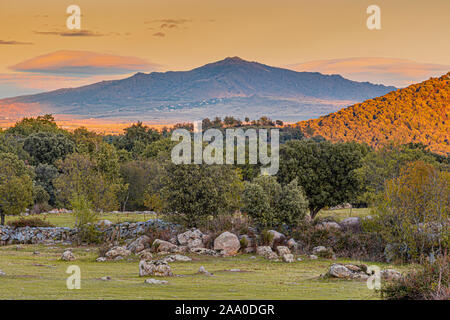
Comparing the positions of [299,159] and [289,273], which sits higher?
[299,159]

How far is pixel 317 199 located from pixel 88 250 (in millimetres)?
27216

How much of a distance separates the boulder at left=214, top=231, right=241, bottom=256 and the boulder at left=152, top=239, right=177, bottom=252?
3517 millimetres

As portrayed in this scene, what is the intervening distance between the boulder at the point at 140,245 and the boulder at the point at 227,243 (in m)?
5.97

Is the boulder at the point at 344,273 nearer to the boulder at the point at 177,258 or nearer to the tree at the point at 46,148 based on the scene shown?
the boulder at the point at 177,258

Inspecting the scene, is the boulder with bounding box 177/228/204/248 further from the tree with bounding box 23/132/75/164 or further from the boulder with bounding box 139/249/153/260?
the tree with bounding box 23/132/75/164

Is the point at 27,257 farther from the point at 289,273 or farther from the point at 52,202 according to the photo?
the point at 52,202

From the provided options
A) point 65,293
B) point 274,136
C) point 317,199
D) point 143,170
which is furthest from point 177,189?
point 274,136

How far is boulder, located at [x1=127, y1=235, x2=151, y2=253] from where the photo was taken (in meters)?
41.5

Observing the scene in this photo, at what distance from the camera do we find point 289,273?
29.7m

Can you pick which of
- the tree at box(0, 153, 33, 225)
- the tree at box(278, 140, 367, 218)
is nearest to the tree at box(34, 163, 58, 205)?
the tree at box(0, 153, 33, 225)

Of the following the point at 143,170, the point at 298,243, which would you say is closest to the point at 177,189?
the point at 298,243
